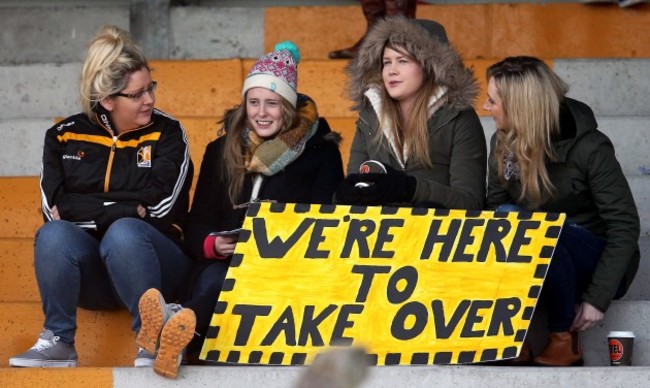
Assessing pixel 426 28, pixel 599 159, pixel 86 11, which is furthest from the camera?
pixel 86 11

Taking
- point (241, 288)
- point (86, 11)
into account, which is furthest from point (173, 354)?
point (86, 11)

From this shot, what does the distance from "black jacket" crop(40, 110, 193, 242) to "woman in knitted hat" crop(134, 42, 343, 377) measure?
98 millimetres

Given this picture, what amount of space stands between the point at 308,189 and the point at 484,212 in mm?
589

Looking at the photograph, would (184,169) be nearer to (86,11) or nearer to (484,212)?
(484,212)

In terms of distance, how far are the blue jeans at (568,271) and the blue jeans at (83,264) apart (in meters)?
0.99

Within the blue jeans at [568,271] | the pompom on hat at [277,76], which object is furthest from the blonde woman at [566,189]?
the pompom on hat at [277,76]

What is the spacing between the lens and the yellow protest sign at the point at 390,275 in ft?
12.8

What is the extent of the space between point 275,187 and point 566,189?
839mm

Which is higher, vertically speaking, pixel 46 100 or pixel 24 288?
pixel 46 100

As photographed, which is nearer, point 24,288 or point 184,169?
point 184,169

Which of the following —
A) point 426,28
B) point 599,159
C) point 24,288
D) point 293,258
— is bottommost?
point 24,288

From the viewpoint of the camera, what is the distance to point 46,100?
5859mm

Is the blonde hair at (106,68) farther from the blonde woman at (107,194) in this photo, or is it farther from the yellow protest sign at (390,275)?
the yellow protest sign at (390,275)

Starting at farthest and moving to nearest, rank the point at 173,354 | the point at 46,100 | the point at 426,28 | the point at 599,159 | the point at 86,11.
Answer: the point at 86,11
the point at 46,100
the point at 426,28
the point at 599,159
the point at 173,354
